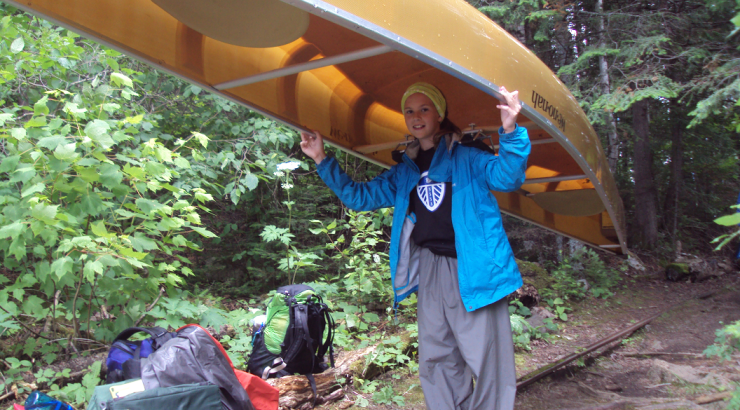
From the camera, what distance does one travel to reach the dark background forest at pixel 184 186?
2994 mm

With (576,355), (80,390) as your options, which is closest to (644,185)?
(576,355)

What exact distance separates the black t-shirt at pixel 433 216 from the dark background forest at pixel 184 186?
156 centimetres

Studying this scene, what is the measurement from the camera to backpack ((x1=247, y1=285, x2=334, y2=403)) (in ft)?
11.0

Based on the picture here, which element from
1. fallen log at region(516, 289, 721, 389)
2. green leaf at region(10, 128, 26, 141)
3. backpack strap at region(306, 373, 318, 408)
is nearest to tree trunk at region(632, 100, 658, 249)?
fallen log at region(516, 289, 721, 389)

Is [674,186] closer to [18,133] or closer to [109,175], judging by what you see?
[109,175]

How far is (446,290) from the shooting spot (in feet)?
8.29

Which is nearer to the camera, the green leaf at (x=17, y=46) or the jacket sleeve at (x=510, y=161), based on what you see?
the jacket sleeve at (x=510, y=161)

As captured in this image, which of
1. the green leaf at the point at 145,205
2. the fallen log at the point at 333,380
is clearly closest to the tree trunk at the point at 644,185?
the fallen log at the point at 333,380

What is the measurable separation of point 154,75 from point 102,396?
4.55 m

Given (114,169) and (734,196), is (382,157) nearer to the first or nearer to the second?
(114,169)

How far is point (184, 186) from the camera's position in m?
4.75

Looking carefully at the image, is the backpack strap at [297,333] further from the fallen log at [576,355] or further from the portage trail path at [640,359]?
the fallen log at [576,355]

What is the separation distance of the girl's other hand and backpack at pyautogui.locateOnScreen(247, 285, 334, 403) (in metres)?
1.20

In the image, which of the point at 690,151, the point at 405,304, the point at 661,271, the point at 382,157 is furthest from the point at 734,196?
the point at 382,157
